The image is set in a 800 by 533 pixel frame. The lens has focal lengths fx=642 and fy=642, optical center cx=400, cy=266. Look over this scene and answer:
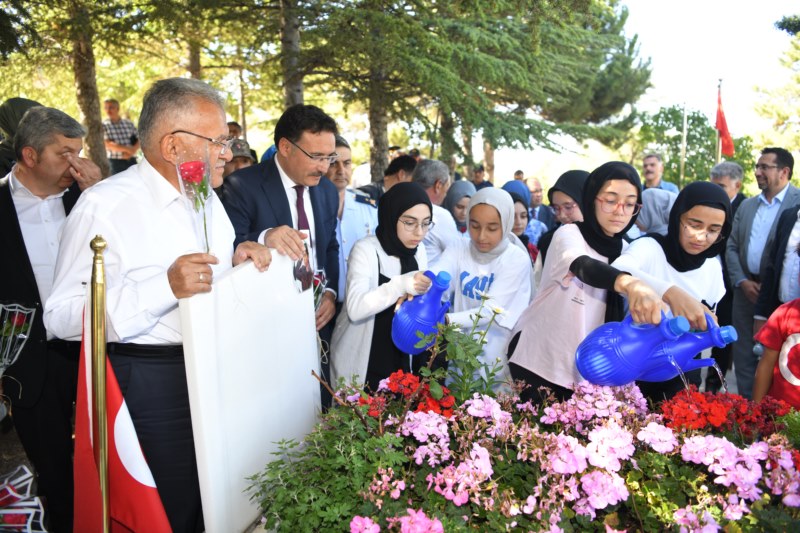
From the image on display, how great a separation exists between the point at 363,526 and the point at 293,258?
3.10 ft

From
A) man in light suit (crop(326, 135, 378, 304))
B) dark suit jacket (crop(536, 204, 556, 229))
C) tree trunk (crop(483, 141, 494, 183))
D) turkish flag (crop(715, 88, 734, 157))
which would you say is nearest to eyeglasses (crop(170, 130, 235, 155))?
man in light suit (crop(326, 135, 378, 304))

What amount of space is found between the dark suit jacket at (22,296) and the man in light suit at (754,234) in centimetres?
480

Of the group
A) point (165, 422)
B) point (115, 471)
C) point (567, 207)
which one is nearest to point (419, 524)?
point (115, 471)

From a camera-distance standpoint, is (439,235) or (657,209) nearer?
(439,235)

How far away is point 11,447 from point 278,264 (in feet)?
7.15

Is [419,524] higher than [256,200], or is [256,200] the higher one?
[256,200]

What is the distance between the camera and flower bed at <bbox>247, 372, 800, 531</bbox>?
1.44 meters

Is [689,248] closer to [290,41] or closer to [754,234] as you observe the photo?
[754,234]

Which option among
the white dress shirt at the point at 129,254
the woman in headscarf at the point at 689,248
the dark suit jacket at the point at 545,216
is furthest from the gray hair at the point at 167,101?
the dark suit jacket at the point at 545,216

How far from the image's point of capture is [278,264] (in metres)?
1.98

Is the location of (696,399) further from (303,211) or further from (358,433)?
(303,211)

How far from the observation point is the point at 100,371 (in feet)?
5.16

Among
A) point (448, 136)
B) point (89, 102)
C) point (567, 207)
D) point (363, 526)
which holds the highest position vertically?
point (89, 102)

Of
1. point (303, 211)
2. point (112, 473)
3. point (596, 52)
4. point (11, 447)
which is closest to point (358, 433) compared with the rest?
point (112, 473)
